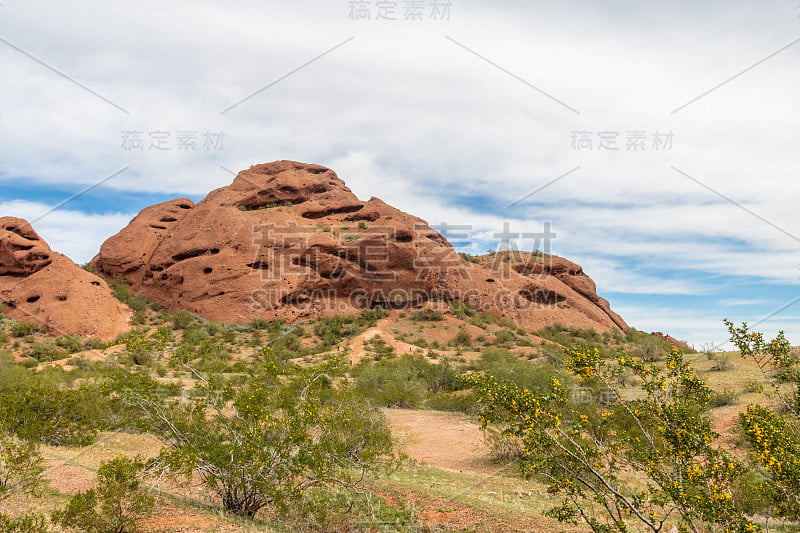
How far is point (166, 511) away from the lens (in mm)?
4836

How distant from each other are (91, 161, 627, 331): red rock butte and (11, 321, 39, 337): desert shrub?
29.6 ft

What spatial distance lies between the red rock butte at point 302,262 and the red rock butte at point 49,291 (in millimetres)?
5439

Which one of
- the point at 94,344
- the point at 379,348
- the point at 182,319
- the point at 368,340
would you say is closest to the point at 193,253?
the point at 182,319

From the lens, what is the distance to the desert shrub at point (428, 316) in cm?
3148

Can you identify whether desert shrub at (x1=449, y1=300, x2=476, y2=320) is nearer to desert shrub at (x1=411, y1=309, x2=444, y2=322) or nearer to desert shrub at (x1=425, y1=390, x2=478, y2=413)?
desert shrub at (x1=411, y1=309, x2=444, y2=322)

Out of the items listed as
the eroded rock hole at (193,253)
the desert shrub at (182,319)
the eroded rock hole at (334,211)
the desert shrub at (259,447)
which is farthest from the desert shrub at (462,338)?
the desert shrub at (259,447)

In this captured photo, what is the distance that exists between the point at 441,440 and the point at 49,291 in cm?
2795

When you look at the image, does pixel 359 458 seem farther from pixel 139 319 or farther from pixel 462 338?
pixel 139 319

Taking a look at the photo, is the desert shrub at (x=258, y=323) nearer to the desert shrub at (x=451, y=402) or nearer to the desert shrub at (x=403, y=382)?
the desert shrub at (x=403, y=382)

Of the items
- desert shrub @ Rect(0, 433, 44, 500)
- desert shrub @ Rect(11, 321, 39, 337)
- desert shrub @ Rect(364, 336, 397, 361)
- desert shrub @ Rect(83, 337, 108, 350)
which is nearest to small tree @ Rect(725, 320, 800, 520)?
desert shrub @ Rect(0, 433, 44, 500)

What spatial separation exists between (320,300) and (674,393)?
29645 mm

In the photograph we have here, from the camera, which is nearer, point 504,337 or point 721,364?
point 721,364

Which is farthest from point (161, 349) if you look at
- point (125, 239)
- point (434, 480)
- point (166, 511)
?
point (125, 239)

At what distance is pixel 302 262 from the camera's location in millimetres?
33031
